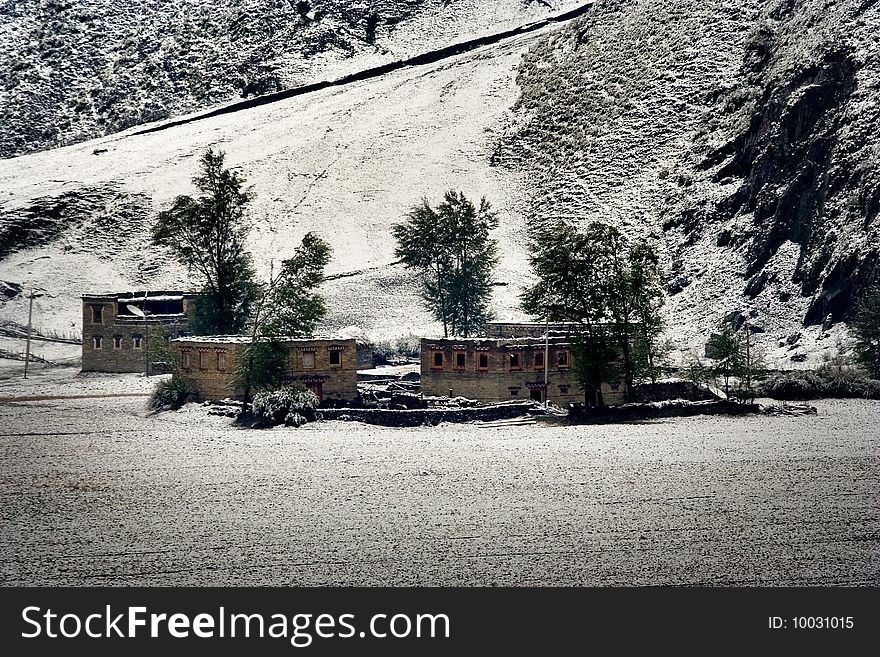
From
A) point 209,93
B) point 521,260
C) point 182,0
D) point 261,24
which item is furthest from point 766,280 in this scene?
point 182,0

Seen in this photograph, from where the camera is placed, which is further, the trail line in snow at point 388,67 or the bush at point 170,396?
the trail line in snow at point 388,67

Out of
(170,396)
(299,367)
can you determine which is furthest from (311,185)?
(170,396)

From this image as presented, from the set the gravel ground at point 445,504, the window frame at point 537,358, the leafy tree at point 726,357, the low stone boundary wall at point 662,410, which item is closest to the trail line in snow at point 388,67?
the window frame at point 537,358

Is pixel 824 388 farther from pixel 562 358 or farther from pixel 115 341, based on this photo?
pixel 115 341

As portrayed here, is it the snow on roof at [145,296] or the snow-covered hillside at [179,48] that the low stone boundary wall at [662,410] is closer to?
the snow on roof at [145,296]

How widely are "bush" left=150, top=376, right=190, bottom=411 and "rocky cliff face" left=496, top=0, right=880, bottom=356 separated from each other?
3259cm

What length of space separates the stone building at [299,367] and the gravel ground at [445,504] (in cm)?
671

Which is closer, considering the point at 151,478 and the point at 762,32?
the point at 151,478

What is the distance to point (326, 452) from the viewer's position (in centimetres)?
3291

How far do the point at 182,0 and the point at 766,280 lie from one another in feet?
395

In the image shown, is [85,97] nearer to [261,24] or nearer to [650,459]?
[261,24]

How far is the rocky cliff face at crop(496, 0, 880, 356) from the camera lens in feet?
219

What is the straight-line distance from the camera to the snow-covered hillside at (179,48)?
142500 mm

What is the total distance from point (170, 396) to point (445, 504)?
21.8 m
